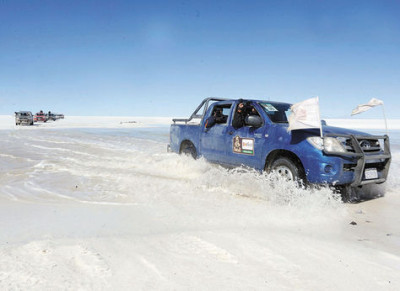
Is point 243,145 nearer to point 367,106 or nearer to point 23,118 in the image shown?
point 367,106

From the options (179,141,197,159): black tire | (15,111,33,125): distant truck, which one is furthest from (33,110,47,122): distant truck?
(179,141,197,159): black tire

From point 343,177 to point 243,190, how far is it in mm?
1668

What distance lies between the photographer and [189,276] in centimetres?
263

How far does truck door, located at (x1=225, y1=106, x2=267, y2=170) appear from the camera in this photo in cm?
611

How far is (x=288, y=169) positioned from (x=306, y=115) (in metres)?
0.94

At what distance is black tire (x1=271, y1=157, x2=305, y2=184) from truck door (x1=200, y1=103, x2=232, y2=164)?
1.46 meters

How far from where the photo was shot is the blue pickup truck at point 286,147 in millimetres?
5164

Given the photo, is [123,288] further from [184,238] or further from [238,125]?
[238,125]

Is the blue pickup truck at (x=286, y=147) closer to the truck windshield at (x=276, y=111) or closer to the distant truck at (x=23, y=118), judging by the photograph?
the truck windshield at (x=276, y=111)

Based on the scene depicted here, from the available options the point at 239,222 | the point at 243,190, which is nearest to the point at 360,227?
the point at 239,222

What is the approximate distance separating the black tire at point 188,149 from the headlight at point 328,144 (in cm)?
339

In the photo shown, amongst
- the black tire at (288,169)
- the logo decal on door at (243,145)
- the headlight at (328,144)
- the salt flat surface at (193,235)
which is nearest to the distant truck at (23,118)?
the salt flat surface at (193,235)

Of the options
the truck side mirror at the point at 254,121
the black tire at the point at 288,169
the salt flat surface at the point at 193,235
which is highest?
the truck side mirror at the point at 254,121

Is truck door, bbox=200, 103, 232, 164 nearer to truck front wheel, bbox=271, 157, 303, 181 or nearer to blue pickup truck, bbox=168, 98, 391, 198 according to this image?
blue pickup truck, bbox=168, 98, 391, 198
